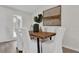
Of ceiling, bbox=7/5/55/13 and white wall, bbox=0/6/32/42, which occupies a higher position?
ceiling, bbox=7/5/55/13

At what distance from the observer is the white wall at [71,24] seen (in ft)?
9.68

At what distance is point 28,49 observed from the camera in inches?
93.9

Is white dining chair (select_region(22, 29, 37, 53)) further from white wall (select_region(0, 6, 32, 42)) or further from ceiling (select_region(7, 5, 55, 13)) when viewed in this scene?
ceiling (select_region(7, 5, 55, 13))

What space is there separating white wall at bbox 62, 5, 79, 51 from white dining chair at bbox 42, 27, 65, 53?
35.4 inches

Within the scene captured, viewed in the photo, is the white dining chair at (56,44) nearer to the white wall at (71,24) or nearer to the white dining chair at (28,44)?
the white dining chair at (28,44)

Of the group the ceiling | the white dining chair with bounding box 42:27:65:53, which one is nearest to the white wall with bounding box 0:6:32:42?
the ceiling

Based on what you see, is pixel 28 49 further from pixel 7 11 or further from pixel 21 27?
pixel 7 11

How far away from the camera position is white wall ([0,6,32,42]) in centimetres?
236

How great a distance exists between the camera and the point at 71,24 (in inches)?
122

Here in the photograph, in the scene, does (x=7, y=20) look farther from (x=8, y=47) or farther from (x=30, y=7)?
(x=8, y=47)

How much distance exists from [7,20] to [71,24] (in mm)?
1832

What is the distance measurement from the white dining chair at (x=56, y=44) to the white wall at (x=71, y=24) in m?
0.90
